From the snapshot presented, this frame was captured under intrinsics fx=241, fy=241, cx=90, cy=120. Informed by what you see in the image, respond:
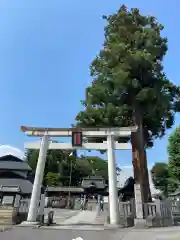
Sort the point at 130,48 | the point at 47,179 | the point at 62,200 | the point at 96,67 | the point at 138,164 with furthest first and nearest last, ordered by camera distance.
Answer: the point at 47,179
the point at 62,200
the point at 96,67
the point at 130,48
the point at 138,164

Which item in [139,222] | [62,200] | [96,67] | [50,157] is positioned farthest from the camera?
[50,157]

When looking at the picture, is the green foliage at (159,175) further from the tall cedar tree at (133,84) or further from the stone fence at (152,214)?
the stone fence at (152,214)

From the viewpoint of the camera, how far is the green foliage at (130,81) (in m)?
18.6

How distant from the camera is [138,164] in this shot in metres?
18.6

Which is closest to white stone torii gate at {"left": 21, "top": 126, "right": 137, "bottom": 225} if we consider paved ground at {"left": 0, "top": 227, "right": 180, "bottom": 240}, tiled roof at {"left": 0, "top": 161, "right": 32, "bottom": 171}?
paved ground at {"left": 0, "top": 227, "right": 180, "bottom": 240}

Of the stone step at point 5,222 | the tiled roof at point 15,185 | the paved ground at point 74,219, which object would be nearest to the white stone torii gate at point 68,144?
the stone step at point 5,222

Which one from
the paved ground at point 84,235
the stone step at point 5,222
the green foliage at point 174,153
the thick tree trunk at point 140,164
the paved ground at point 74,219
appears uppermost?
the green foliage at point 174,153

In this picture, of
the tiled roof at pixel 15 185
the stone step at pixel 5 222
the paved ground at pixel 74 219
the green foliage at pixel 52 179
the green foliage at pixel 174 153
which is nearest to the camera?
the stone step at pixel 5 222

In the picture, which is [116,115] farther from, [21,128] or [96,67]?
[21,128]

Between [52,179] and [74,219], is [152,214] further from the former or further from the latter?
[52,179]

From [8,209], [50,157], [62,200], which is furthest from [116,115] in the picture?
[50,157]

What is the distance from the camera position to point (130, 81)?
18.4m

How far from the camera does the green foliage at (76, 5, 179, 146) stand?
1858 cm

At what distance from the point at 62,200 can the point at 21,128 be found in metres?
27.9
